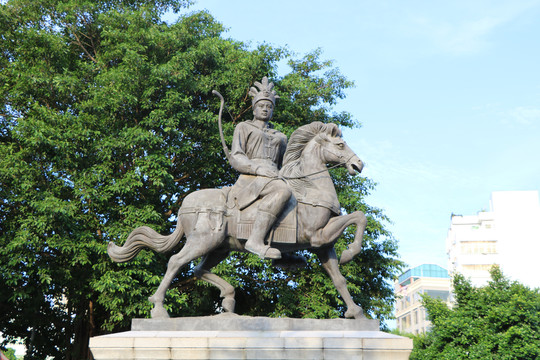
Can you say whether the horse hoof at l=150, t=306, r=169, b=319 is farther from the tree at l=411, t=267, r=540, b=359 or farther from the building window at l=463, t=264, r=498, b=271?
the building window at l=463, t=264, r=498, b=271

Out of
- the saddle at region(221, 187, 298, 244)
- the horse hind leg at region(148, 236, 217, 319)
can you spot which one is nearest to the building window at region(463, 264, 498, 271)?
the saddle at region(221, 187, 298, 244)

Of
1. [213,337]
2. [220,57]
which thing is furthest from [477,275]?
Result: [213,337]

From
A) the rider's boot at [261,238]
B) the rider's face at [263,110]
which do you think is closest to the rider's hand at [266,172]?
the rider's boot at [261,238]

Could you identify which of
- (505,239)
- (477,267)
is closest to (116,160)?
(505,239)

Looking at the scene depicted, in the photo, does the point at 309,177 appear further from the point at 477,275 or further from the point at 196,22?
the point at 477,275

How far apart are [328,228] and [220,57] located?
1084cm

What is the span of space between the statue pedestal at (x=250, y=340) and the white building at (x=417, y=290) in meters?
65.3

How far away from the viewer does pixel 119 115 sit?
17078mm

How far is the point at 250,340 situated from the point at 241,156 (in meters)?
2.88

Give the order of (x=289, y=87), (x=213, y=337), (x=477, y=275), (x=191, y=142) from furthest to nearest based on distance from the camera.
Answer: (x=477, y=275), (x=289, y=87), (x=191, y=142), (x=213, y=337)

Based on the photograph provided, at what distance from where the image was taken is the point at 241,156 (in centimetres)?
891

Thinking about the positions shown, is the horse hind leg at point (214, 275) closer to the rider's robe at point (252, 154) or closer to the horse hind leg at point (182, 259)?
the horse hind leg at point (182, 259)

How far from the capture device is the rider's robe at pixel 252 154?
28.1 ft

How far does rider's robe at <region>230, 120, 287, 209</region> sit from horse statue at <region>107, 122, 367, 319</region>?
220 millimetres
